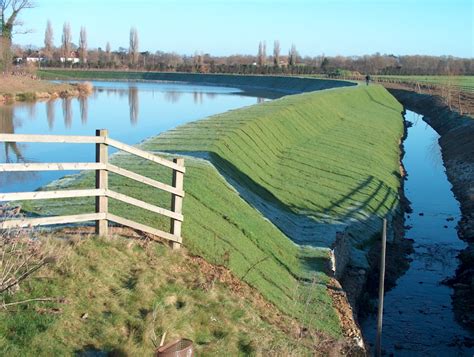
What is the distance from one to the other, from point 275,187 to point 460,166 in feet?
53.3

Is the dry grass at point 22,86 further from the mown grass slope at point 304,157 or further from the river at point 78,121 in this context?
the mown grass slope at point 304,157

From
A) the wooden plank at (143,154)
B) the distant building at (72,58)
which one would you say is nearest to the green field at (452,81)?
the wooden plank at (143,154)

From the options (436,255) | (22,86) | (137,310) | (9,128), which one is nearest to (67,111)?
(9,128)

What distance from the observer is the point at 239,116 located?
2931cm

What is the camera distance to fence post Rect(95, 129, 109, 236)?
→ 29.2 ft

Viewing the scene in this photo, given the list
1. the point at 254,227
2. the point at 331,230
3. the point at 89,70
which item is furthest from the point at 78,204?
the point at 89,70

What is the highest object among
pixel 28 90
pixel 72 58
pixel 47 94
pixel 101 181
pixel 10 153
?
pixel 72 58

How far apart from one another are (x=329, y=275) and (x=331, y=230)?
379cm

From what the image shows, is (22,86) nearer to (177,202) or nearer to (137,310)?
(177,202)

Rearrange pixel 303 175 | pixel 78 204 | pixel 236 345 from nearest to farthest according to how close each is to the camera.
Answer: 1. pixel 236 345
2. pixel 78 204
3. pixel 303 175

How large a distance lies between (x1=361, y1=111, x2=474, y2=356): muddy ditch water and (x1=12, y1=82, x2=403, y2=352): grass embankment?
4.79 ft

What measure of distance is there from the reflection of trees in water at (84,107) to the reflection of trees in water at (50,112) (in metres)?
2.08

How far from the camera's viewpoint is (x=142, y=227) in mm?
9812

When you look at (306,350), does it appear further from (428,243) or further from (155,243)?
(428,243)
